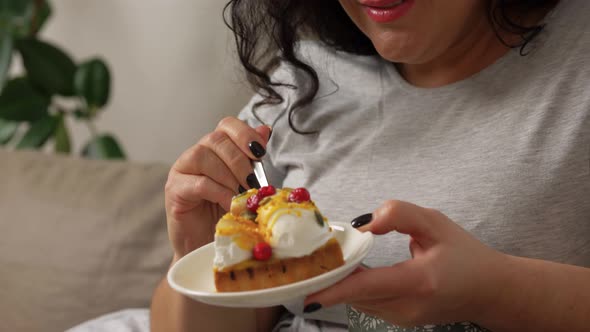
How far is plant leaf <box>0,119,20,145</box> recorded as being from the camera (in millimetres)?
2154

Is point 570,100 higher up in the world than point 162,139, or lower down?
higher up

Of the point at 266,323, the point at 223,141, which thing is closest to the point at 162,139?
the point at 266,323

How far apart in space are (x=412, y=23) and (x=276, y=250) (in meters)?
0.36

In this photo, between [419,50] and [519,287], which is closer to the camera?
[519,287]

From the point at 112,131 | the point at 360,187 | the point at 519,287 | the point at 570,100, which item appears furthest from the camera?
the point at 112,131

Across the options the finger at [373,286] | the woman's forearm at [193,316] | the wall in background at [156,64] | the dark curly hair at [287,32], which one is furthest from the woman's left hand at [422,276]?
the wall in background at [156,64]

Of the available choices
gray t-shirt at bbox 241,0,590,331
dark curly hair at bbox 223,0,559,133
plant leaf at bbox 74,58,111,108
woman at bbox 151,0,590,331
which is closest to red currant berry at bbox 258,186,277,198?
woman at bbox 151,0,590,331

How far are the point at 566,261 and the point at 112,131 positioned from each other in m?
1.95

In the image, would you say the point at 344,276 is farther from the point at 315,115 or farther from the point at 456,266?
the point at 315,115

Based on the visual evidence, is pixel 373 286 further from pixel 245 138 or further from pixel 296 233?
pixel 245 138

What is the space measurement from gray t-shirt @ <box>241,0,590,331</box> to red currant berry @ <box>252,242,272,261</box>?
0.25 metres

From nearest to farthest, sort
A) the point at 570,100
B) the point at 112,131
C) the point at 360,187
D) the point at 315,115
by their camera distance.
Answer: the point at 570,100, the point at 360,187, the point at 315,115, the point at 112,131

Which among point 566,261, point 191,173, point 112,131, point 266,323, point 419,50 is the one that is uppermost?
point 419,50

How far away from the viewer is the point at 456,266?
2.27ft
